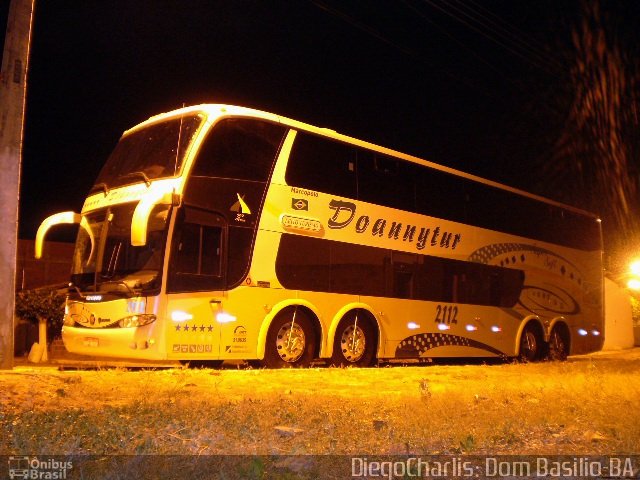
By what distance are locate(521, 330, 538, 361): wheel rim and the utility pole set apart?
40.9 feet

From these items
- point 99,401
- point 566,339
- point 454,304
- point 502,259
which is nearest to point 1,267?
point 99,401

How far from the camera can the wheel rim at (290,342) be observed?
11891 millimetres

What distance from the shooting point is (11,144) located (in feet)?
34.0

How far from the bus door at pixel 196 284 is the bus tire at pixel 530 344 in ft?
31.8

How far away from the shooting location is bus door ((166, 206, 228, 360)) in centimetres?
1044

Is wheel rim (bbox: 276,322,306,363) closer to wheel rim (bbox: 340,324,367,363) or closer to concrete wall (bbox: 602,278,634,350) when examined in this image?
wheel rim (bbox: 340,324,367,363)

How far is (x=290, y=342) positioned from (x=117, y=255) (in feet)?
10.6

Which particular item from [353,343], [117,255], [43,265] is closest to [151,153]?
[117,255]

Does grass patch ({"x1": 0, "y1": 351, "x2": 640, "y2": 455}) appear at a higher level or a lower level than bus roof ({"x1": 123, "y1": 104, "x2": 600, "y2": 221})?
lower

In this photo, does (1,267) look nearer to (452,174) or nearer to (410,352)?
(410,352)

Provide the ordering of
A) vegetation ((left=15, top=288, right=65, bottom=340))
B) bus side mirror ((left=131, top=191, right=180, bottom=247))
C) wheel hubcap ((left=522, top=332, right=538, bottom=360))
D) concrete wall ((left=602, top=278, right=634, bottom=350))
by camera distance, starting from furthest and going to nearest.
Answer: concrete wall ((left=602, top=278, right=634, bottom=350)) < wheel hubcap ((left=522, top=332, right=538, bottom=360)) < vegetation ((left=15, top=288, right=65, bottom=340)) < bus side mirror ((left=131, top=191, right=180, bottom=247))

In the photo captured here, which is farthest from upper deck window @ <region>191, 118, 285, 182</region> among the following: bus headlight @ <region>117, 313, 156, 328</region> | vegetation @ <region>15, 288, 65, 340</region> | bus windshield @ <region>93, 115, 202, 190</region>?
vegetation @ <region>15, 288, 65, 340</region>

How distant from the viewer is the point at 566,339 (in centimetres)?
1947

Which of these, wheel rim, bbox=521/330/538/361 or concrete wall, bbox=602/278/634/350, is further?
concrete wall, bbox=602/278/634/350
